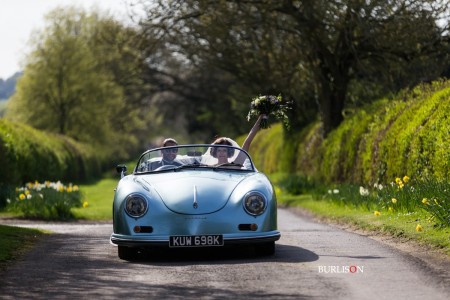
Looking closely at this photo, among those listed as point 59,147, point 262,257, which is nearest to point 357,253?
point 262,257

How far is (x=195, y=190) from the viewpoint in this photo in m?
11.1

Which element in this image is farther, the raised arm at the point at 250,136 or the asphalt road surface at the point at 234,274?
the raised arm at the point at 250,136

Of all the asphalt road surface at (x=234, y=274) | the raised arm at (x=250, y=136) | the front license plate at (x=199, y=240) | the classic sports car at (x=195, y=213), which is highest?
the raised arm at (x=250, y=136)

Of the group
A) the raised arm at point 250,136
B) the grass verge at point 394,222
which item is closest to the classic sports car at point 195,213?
the grass verge at point 394,222

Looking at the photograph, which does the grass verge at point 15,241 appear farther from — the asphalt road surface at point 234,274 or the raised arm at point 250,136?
the raised arm at point 250,136

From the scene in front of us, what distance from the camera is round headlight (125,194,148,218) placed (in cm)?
1098

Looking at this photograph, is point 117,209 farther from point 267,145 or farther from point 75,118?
point 75,118

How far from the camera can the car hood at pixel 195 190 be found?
10.8m

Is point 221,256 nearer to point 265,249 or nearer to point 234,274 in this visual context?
point 265,249

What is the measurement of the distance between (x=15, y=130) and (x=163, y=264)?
20.8 metres

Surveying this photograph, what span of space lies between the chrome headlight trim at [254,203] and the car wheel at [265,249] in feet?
1.31

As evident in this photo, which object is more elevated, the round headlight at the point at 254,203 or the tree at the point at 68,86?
the tree at the point at 68,86

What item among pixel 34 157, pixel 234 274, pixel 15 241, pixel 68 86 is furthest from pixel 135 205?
pixel 68 86

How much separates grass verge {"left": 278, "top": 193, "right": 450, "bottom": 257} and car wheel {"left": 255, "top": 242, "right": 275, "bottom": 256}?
6.64ft
